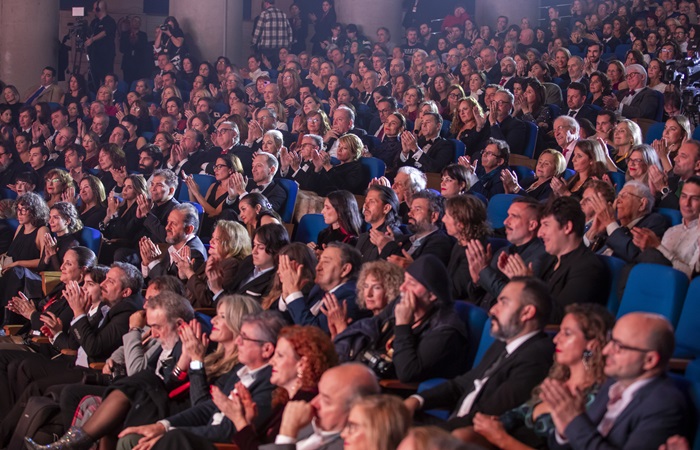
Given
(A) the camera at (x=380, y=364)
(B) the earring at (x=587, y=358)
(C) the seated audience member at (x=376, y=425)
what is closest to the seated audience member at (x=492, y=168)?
(A) the camera at (x=380, y=364)

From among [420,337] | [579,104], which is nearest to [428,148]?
[579,104]

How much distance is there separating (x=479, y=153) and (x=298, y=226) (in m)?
1.62

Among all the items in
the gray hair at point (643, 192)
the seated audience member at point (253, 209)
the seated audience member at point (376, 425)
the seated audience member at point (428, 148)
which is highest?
the gray hair at point (643, 192)

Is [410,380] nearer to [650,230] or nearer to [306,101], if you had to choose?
[650,230]

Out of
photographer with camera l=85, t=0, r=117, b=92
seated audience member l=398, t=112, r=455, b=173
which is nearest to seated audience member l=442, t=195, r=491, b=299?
seated audience member l=398, t=112, r=455, b=173

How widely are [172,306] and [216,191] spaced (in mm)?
2635

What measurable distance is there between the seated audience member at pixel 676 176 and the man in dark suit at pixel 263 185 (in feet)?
8.12

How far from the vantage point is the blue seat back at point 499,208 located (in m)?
5.59

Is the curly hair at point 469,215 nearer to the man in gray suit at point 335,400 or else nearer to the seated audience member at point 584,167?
the seated audience member at point 584,167

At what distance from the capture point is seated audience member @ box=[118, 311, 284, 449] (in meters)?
3.76

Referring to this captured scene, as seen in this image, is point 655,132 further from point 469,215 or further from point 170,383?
point 170,383

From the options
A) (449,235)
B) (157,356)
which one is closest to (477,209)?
(449,235)

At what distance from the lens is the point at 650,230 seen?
448cm

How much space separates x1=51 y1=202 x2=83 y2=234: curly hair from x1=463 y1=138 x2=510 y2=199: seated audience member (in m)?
2.57
